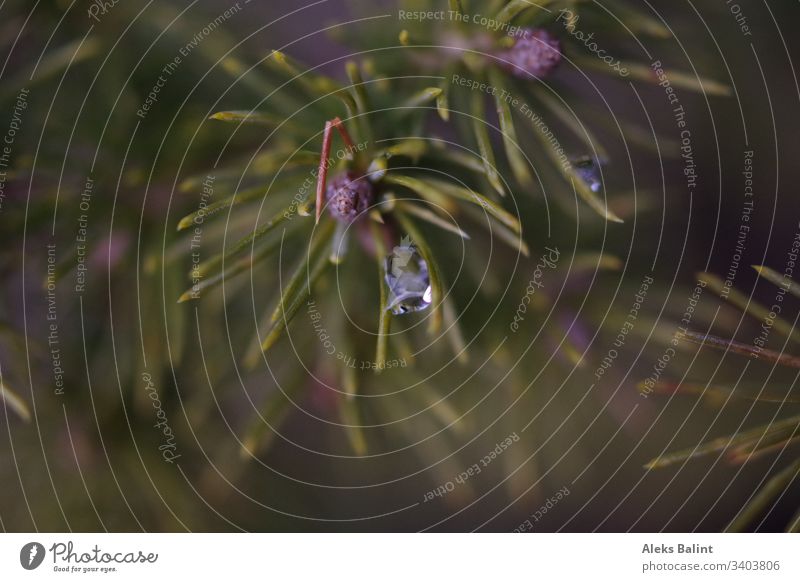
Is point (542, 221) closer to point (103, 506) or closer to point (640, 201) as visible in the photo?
point (640, 201)
